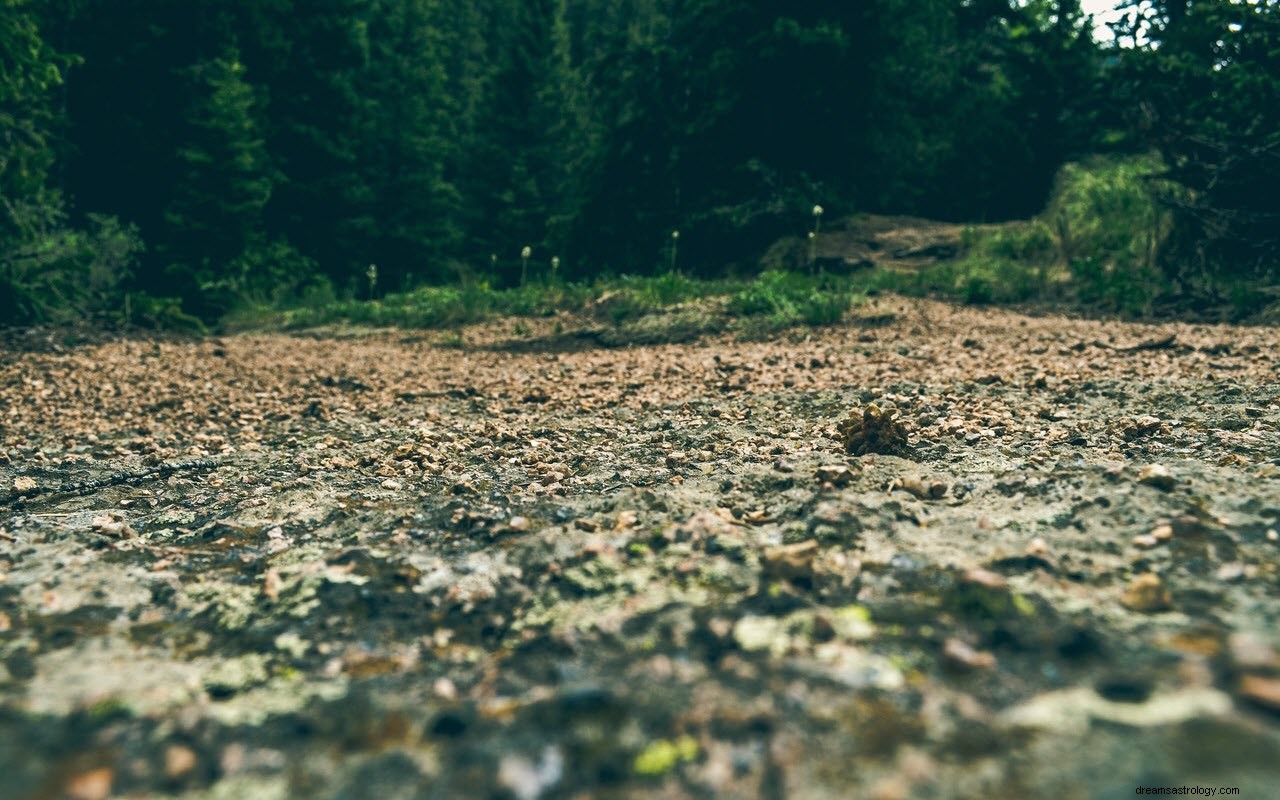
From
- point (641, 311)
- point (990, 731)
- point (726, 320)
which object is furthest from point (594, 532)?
point (641, 311)

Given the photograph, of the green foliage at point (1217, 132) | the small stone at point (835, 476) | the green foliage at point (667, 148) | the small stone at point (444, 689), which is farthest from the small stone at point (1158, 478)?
the green foliage at point (1217, 132)

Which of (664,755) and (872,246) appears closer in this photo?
(664,755)

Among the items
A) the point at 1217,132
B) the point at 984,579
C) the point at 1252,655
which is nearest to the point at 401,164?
the point at 1217,132

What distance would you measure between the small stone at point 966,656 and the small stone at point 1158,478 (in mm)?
1268

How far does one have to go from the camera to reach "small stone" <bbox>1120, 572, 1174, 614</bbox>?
66.5 inches

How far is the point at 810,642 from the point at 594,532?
935mm

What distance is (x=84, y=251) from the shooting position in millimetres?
10086

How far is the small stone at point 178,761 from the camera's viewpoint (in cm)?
134

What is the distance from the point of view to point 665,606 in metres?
1.89

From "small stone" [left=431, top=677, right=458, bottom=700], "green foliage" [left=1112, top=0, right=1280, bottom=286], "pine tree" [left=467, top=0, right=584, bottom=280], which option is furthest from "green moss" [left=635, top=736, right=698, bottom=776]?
"pine tree" [left=467, top=0, right=584, bottom=280]

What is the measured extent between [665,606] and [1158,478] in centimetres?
163

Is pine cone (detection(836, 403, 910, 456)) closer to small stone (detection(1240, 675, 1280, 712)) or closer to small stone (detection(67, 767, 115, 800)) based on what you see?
small stone (detection(1240, 675, 1280, 712))

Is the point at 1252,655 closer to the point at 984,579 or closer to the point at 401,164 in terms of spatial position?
the point at 984,579

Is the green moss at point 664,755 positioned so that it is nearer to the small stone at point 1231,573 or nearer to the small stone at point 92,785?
the small stone at point 92,785
